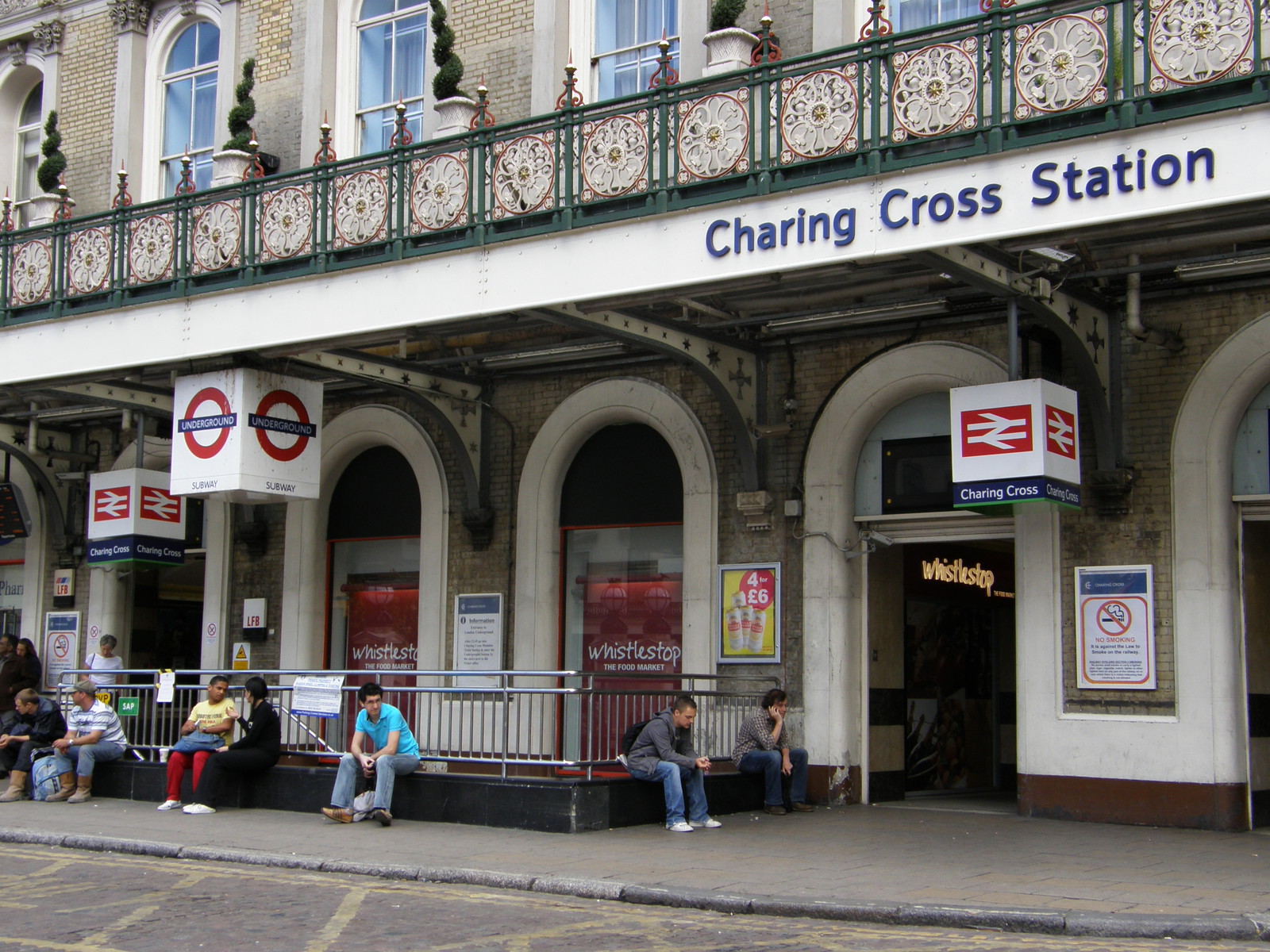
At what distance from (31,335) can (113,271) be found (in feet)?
4.34

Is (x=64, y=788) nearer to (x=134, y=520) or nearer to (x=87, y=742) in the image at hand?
(x=87, y=742)

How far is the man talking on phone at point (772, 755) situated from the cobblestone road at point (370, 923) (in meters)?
4.38

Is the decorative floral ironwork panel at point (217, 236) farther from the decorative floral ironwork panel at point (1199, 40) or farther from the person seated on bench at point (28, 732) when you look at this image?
the decorative floral ironwork panel at point (1199, 40)

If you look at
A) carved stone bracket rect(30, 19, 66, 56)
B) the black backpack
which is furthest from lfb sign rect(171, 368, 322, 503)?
carved stone bracket rect(30, 19, 66, 56)

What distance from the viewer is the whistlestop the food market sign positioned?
17.5 metres

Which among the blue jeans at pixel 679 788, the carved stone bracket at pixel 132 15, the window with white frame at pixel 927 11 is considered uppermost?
the carved stone bracket at pixel 132 15

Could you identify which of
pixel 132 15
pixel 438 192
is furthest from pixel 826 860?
pixel 132 15

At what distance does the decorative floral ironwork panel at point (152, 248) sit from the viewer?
1532 cm

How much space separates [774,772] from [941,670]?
11.9ft

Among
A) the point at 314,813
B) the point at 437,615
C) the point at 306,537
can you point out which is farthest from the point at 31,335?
the point at 314,813

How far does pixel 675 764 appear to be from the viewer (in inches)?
481

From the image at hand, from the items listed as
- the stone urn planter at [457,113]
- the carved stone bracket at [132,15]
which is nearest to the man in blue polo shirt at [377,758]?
the stone urn planter at [457,113]

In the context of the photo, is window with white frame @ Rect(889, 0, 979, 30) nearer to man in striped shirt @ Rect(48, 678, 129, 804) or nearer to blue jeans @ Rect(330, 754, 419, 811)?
blue jeans @ Rect(330, 754, 419, 811)

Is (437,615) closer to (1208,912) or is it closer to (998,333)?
(998,333)
